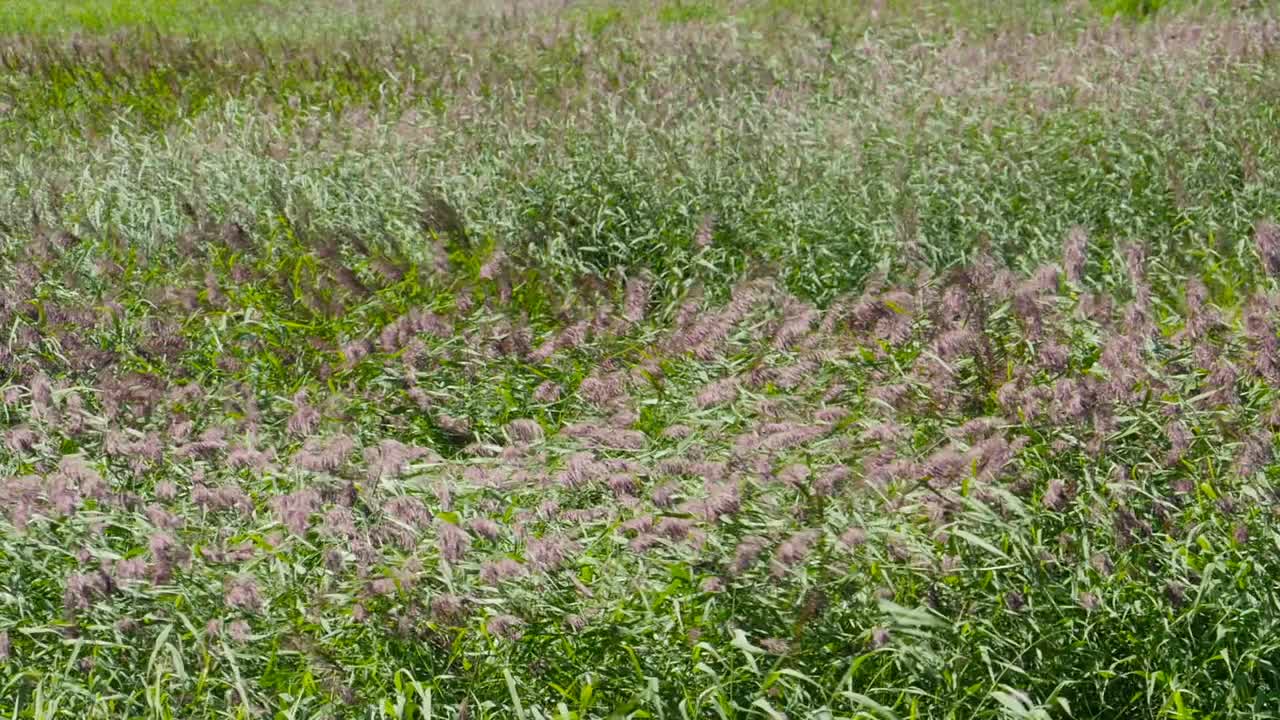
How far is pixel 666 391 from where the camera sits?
15.5 ft

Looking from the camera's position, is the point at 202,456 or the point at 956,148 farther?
the point at 956,148

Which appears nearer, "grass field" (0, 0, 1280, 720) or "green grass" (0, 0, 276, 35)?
"grass field" (0, 0, 1280, 720)

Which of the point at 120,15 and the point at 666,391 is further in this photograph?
the point at 120,15

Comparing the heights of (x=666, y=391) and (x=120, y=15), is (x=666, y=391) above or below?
above

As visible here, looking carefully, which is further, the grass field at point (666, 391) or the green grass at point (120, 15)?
the green grass at point (120, 15)

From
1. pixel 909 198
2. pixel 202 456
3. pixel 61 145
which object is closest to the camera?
pixel 202 456

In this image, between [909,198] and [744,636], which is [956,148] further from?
[744,636]

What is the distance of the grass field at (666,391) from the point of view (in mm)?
3158

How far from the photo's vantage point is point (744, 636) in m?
3.04

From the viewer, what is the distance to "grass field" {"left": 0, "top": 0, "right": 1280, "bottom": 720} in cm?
316

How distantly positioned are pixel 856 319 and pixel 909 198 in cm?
132

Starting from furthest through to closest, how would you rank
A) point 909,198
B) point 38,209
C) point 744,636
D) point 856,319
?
point 38,209 → point 909,198 → point 856,319 → point 744,636

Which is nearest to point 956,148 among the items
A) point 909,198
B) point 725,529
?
point 909,198

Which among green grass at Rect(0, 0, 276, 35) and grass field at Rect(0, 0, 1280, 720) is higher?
grass field at Rect(0, 0, 1280, 720)
